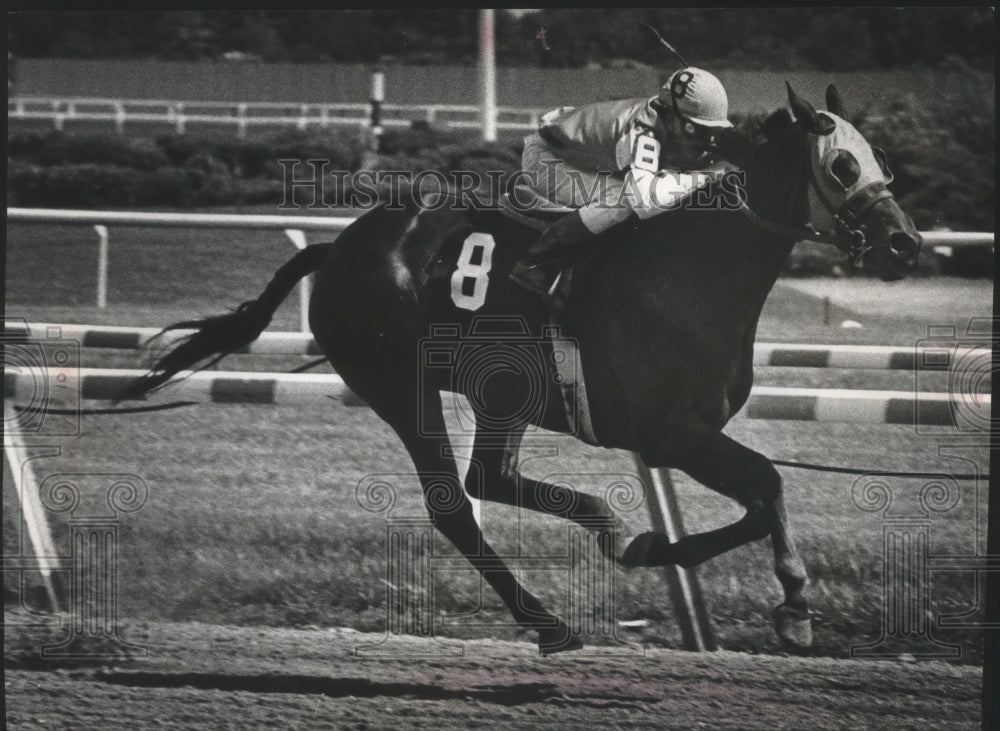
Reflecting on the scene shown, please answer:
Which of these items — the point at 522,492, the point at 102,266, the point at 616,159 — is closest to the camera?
the point at 616,159

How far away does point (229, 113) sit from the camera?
375 cm

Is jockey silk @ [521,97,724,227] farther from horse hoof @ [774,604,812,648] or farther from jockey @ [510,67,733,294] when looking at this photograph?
horse hoof @ [774,604,812,648]

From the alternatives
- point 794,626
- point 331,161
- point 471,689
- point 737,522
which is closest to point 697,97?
point 331,161

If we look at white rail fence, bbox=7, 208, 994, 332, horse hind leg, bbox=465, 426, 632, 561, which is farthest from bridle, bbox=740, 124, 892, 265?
white rail fence, bbox=7, 208, 994, 332

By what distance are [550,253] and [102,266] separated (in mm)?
1290

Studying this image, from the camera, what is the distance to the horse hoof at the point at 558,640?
3.60 meters

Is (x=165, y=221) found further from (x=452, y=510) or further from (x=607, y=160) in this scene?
(x=607, y=160)

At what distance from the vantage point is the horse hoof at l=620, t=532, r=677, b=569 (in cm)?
362

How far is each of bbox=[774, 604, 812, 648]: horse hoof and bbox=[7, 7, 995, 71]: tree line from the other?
1.47 m

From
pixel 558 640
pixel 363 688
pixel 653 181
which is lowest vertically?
pixel 363 688

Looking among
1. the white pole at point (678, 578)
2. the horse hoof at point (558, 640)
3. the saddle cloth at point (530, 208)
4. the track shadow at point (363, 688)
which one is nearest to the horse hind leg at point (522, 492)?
the white pole at point (678, 578)

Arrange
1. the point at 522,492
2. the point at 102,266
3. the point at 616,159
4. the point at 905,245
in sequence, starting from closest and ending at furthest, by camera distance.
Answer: the point at 905,245
the point at 616,159
the point at 522,492
the point at 102,266

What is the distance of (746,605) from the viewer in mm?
3750

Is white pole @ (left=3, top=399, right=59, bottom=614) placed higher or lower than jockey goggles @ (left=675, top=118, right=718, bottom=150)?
lower
